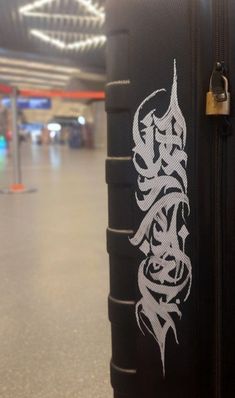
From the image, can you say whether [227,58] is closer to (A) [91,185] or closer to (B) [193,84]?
(B) [193,84]

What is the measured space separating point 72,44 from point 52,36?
0.99 meters

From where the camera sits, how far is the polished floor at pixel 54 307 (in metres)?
1.30

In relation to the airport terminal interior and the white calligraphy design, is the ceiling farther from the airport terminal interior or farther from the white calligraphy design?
the white calligraphy design

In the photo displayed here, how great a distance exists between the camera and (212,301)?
2.92ft

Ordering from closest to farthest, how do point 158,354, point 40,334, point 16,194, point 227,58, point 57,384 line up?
1. point 227,58
2. point 158,354
3. point 57,384
4. point 40,334
5. point 16,194

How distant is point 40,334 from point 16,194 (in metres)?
3.73

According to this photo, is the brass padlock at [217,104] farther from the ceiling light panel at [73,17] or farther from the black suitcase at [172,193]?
the ceiling light panel at [73,17]

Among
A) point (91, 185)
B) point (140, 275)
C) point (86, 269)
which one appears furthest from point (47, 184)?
point (140, 275)

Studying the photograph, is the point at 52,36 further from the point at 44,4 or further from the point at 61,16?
the point at 44,4

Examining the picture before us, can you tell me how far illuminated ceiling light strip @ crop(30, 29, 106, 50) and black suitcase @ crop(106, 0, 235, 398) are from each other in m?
11.3

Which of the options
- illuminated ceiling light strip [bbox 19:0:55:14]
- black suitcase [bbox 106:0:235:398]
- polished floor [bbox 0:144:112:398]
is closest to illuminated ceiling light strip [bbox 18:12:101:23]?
illuminated ceiling light strip [bbox 19:0:55:14]

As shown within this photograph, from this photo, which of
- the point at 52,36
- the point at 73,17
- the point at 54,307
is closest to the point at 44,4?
the point at 73,17

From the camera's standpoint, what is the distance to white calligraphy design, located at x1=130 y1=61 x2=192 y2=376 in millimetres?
852

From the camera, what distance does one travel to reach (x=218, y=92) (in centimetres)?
81
